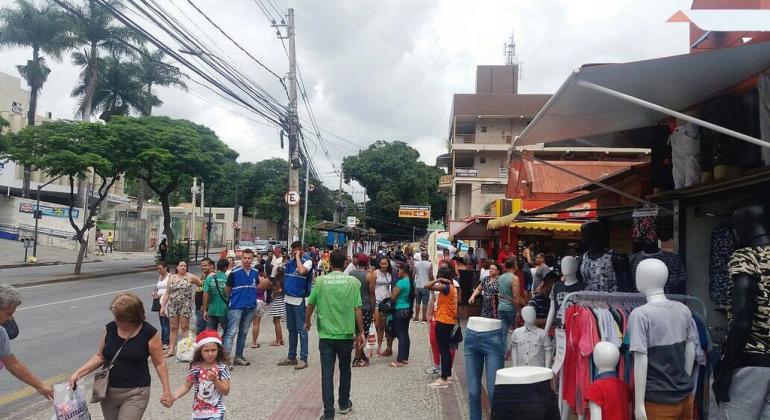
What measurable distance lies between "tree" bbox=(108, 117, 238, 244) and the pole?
883cm

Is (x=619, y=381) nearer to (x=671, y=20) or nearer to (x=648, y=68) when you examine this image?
(x=648, y=68)

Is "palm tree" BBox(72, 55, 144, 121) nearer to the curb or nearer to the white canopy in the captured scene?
the curb

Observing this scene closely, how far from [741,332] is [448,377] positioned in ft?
15.2

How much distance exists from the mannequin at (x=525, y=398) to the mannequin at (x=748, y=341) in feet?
4.18

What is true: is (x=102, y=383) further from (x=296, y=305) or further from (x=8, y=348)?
(x=296, y=305)

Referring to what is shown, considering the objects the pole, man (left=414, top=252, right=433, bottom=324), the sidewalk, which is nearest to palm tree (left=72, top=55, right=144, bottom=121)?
the pole

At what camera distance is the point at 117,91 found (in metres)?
42.3

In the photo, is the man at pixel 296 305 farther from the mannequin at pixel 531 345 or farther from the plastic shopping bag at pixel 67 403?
the plastic shopping bag at pixel 67 403

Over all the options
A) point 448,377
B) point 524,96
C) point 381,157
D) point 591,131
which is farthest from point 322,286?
point 381,157

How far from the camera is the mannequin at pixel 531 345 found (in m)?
5.18

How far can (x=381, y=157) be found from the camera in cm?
5591

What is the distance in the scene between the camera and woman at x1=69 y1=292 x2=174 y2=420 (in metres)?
4.00

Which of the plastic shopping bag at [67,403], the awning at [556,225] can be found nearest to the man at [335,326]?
the plastic shopping bag at [67,403]

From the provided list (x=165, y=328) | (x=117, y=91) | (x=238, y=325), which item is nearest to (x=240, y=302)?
(x=238, y=325)
